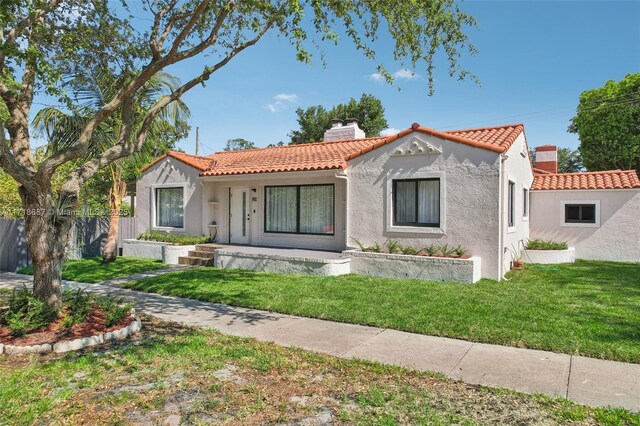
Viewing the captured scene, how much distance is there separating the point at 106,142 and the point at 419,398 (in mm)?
11507

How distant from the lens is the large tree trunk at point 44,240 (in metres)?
6.59

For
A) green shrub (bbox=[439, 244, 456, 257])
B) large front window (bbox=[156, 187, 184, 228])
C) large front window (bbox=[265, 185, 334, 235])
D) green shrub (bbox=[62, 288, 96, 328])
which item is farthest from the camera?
large front window (bbox=[156, 187, 184, 228])

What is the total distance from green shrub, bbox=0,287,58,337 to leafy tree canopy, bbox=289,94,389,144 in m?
31.6

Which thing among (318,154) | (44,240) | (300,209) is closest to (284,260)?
(300,209)

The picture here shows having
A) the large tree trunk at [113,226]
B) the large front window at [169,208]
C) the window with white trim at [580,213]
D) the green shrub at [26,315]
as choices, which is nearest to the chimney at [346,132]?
the large front window at [169,208]

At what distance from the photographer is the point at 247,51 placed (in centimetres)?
877

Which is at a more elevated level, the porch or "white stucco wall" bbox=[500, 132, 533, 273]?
"white stucco wall" bbox=[500, 132, 533, 273]

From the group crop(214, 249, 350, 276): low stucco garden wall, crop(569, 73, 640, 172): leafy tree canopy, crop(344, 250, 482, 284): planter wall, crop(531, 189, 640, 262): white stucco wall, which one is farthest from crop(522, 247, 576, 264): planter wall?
crop(569, 73, 640, 172): leafy tree canopy

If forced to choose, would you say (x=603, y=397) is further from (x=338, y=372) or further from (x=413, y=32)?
(x=413, y=32)

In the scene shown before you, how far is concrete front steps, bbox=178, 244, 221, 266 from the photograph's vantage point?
46.0ft

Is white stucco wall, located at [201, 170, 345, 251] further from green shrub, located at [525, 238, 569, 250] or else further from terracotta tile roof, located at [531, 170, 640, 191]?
terracotta tile roof, located at [531, 170, 640, 191]

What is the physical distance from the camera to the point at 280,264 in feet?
40.3

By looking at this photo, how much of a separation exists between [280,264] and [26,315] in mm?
6876

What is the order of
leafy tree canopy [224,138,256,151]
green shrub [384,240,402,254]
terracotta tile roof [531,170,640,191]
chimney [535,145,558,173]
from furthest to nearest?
leafy tree canopy [224,138,256,151] → chimney [535,145,558,173] → terracotta tile roof [531,170,640,191] → green shrub [384,240,402,254]
